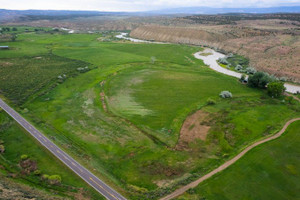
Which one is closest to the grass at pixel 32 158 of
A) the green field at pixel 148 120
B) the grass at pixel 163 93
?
the green field at pixel 148 120

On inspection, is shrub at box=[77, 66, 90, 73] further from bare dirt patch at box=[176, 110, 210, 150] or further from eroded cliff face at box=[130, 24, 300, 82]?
eroded cliff face at box=[130, 24, 300, 82]

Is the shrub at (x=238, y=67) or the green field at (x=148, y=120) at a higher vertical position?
the shrub at (x=238, y=67)

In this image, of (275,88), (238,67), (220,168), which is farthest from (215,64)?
(220,168)

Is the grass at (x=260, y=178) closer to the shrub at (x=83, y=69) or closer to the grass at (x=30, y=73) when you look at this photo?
the grass at (x=30, y=73)

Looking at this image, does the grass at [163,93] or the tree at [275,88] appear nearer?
the grass at [163,93]

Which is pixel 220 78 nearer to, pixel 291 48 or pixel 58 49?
pixel 291 48

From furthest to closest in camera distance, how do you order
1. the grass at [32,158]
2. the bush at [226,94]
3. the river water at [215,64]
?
the river water at [215,64]
the bush at [226,94]
the grass at [32,158]
